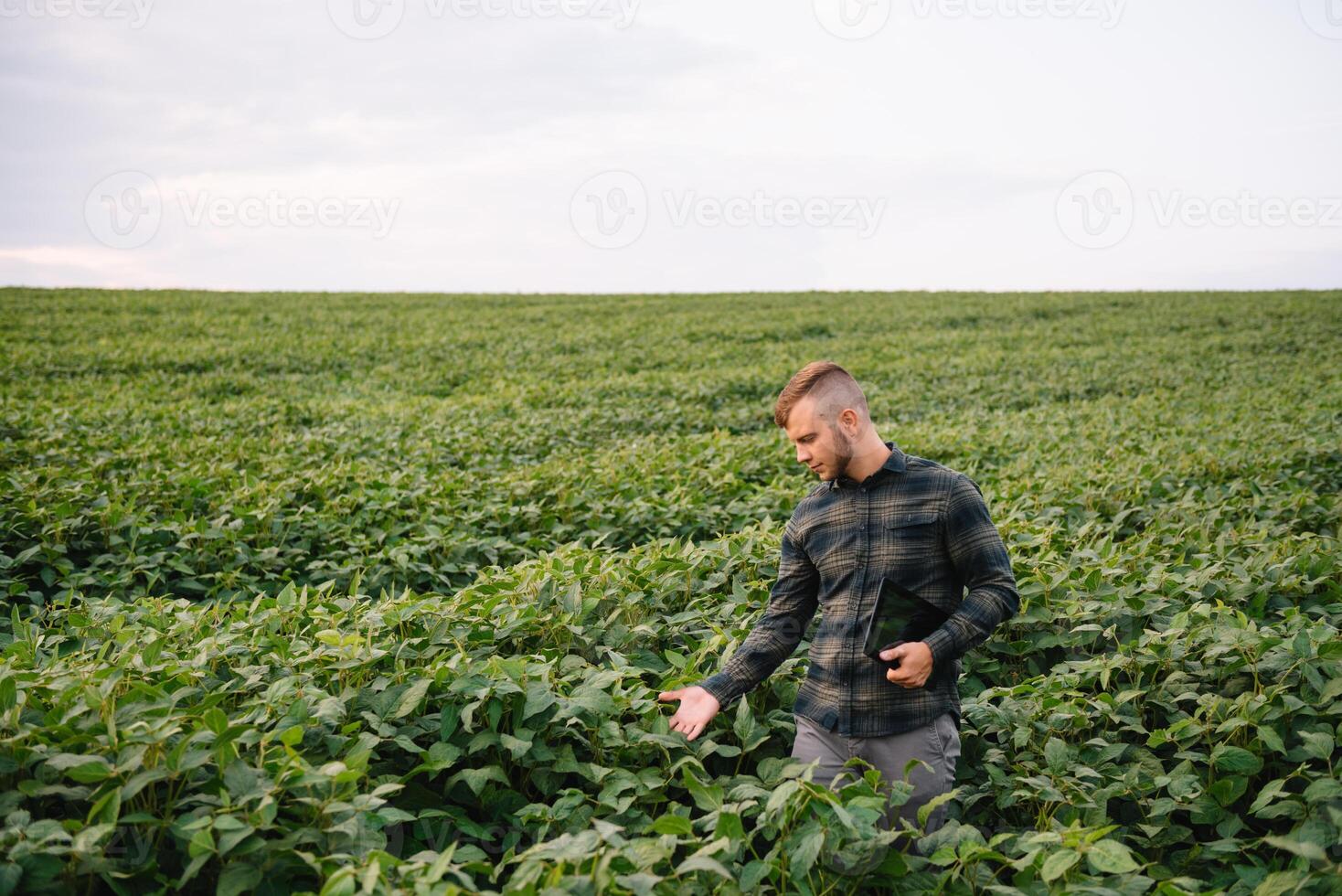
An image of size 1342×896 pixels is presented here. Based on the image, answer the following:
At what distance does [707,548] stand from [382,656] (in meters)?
2.13

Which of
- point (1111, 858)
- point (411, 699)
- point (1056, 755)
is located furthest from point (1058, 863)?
point (411, 699)

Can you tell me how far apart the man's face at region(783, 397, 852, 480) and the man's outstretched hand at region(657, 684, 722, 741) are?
35.3 inches

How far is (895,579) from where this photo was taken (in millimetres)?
2895

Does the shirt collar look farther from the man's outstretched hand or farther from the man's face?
the man's outstretched hand

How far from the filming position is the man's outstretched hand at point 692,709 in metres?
2.92

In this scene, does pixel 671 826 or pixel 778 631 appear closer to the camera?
pixel 671 826

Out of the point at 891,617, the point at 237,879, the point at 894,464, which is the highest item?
the point at 894,464

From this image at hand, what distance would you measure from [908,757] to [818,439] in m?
1.11

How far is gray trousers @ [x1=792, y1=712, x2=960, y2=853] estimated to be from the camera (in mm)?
2836

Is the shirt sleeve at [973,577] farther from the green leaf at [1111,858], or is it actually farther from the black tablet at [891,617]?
the green leaf at [1111,858]

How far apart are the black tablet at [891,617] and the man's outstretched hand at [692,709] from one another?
0.59 meters

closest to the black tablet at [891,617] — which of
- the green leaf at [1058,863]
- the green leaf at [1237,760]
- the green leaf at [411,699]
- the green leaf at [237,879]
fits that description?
the green leaf at [1058,863]

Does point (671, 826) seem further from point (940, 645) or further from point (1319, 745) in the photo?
point (1319, 745)

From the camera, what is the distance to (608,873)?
6.85ft
